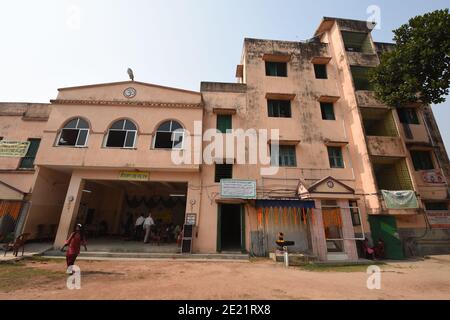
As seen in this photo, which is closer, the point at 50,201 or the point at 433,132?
the point at 50,201

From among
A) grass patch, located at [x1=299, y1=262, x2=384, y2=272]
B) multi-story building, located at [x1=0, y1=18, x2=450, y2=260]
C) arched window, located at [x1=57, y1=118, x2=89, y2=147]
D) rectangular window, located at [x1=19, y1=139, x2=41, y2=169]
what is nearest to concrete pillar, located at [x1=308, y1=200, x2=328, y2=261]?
multi-story building, located at [x1=0, y1=18, x2=450, y2=260]

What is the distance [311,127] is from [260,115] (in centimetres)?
378

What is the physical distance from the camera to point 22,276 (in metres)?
6.66

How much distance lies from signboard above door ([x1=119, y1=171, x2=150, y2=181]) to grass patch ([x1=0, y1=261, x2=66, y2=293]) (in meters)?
5.49

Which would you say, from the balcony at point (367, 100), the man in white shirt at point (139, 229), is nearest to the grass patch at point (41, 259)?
the man in white shirt at point (139, 229)

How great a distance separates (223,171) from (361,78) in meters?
13.5

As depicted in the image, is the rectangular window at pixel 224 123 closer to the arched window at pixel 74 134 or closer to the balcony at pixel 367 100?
the arched window at pixel 74 134

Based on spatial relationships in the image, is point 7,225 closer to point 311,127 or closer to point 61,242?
point 61,242

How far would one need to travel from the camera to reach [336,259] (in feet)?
34.3

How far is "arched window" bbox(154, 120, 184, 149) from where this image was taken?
40.1 feet

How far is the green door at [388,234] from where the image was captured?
11633mm

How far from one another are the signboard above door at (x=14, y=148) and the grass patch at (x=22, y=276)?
25.2 ft

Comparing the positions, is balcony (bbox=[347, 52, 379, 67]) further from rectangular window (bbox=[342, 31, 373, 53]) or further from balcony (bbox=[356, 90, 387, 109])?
balcony (bbox=[356, 90, 387, 109])
